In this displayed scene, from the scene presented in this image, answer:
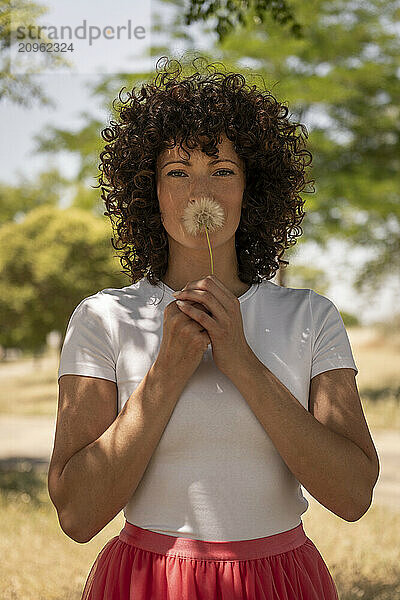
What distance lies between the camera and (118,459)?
1386 millimetres

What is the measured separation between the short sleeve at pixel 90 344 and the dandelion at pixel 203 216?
24 cm

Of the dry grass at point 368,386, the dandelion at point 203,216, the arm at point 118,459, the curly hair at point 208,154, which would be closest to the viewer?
the arm at point 118,459

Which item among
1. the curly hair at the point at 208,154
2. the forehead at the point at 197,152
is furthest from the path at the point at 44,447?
the forehead at the point at 197,152

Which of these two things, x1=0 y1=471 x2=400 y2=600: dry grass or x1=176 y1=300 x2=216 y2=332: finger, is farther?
x1=0 y1=471 x2=400 y2=600: dry grass

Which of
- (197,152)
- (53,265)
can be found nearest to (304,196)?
(53,265)

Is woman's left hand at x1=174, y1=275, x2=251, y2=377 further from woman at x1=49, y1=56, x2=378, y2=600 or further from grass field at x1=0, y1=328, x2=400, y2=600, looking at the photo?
grass field at x1=0, y1=328, x2=400, y2=600

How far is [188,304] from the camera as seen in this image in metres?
1.41

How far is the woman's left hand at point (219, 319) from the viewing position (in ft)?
4.59

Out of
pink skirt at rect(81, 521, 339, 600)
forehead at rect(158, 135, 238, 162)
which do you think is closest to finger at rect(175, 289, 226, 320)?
forehead at rect(158, 135, 238, 162)

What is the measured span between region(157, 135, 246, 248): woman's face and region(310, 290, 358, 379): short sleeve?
0.25 meters

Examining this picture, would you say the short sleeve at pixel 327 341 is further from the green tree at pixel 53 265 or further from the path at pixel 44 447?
the green tree at pixel 53 265

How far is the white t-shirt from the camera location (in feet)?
4.76

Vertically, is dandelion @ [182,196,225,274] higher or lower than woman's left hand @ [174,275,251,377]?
higher

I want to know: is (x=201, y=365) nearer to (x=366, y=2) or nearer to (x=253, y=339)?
(x=253, y=339)
